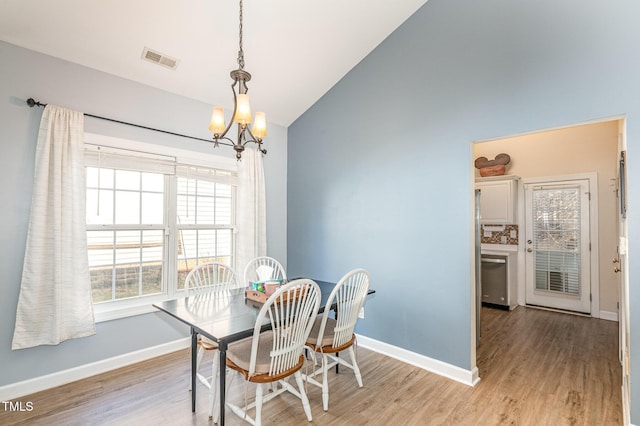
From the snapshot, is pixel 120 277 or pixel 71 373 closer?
pixel 71 373

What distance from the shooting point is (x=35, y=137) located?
2436 millimetres

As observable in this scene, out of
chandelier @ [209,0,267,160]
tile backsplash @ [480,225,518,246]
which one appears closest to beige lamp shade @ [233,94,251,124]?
chandelier @ [209,0,267,160]

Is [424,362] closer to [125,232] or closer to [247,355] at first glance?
[247,355]

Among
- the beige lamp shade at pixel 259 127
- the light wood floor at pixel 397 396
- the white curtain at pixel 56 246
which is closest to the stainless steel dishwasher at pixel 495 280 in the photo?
the light wood floor at pixel 397 396

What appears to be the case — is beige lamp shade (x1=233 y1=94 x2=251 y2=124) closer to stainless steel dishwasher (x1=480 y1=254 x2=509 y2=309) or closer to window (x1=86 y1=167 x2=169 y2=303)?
window (x1=86 y1=167 x2=169 y2=303)

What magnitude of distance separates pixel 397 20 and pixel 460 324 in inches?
117

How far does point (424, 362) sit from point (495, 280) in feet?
8.63

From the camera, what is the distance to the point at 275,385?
2.44 metres

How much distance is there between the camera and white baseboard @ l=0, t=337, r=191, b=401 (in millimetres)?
2316

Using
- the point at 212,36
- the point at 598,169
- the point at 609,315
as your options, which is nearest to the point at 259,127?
the point at 212,36

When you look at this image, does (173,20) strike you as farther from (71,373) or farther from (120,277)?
(71,373)

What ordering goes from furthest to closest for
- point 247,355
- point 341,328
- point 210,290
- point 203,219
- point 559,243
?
1. point 559,243
2. point 203,219
3. point 210,290
4. point 341,328
5. point 247,355

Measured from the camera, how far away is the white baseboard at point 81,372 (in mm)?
2316

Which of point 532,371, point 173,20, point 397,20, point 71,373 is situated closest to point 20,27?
point 173,20
